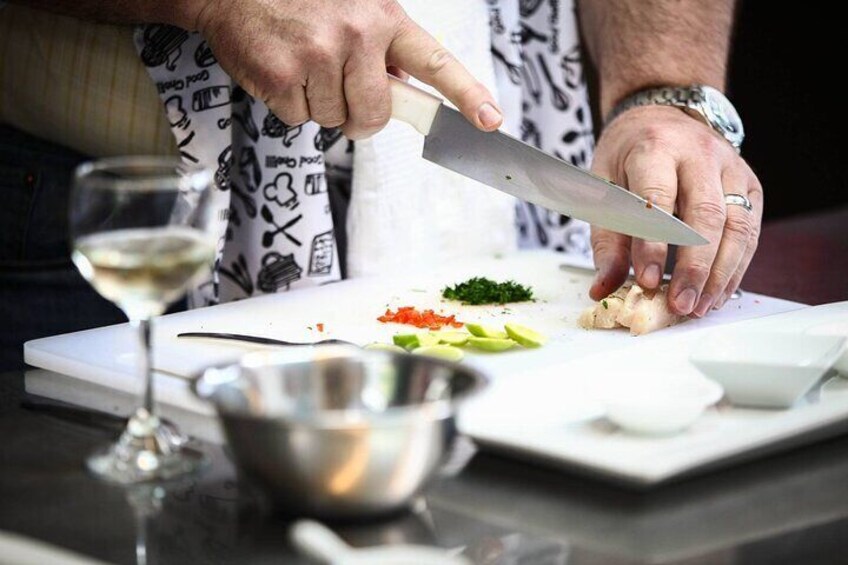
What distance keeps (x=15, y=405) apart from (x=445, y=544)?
23.5 inches

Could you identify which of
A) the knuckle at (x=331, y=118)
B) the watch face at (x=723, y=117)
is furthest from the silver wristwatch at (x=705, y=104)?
the knuckle at (x=331, y=118)

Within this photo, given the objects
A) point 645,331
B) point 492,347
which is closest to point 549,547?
point 492,347

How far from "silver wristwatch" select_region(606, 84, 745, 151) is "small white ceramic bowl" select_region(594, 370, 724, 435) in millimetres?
886

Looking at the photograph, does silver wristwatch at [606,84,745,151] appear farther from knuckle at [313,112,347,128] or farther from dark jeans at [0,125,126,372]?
dark jeans at [0,125,126,372]

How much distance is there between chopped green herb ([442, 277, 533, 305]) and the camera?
191 cm

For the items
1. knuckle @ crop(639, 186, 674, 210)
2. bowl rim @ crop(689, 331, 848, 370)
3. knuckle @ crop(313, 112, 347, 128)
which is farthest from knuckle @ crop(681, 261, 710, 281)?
knuckle @ crop(313, 112, 347, 128)

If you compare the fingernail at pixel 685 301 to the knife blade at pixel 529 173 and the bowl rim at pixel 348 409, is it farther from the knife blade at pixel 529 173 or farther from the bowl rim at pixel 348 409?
the bowl rim at pixel 348 409

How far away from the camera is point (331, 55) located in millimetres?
1723

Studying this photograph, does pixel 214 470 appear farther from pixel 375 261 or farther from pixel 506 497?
pixel 375 261

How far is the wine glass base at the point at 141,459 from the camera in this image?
3.67 feet

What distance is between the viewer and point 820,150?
4.78 meters

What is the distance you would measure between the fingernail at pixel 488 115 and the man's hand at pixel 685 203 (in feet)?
0.95

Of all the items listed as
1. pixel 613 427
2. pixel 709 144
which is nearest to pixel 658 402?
pixel 613 427

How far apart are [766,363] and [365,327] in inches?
26.7
